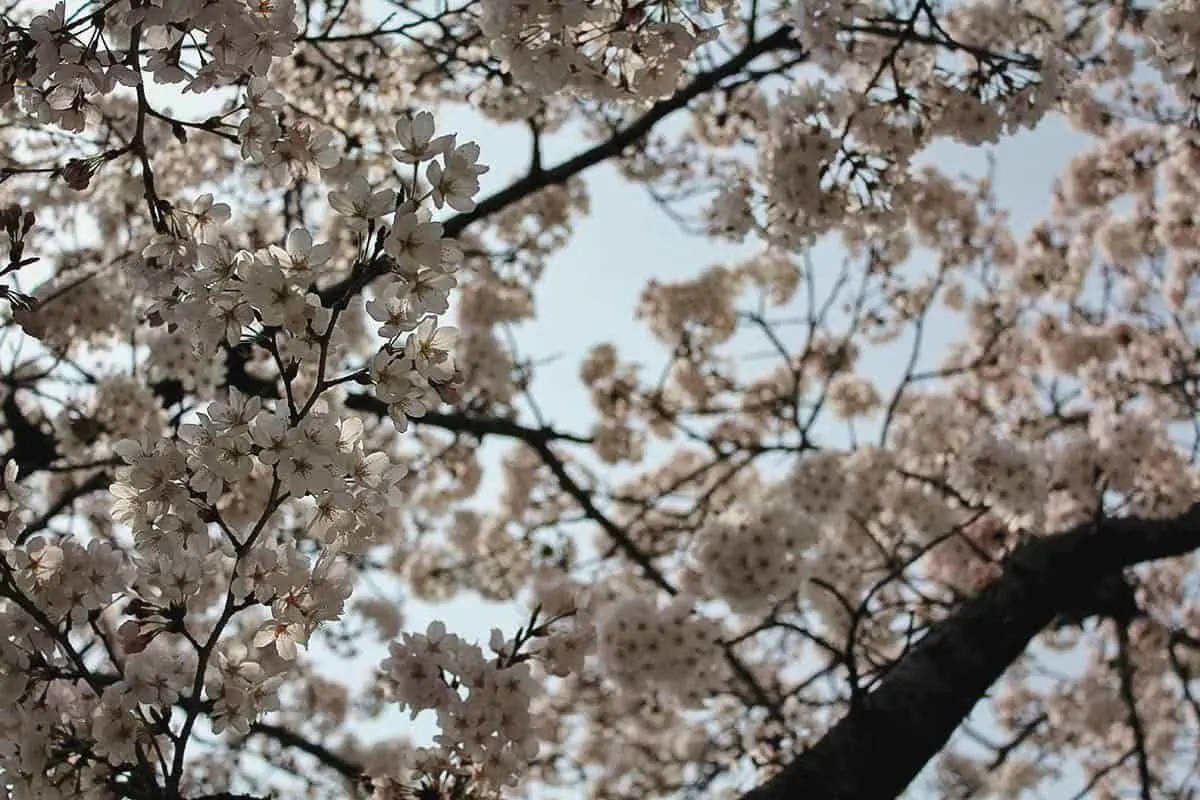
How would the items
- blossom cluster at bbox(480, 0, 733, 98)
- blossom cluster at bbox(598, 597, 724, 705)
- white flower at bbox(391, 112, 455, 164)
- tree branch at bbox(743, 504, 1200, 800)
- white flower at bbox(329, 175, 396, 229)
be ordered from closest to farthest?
white flower at bbox(329, 175, 396, 229)
white flower at bbox(391, 112, 455, 164)
blossom cluster at bbox(480, 0, 733, 98)
tree branch at bbox(743, 504, 1200, 800)
blossom cluster at bbox(598, 597, 724, 705)

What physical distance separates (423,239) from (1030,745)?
34.6ft

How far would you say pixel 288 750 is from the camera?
248 inches

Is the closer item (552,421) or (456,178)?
(456,178)

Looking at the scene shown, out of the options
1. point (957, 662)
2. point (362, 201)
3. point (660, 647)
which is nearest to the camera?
point (362, 201)

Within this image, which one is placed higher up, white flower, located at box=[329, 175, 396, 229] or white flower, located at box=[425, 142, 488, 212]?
white flower, located at box=[425, 142, 488, 212]

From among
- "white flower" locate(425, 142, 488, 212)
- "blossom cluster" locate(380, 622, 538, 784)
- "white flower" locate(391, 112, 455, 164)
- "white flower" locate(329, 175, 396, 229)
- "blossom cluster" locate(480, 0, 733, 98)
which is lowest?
"blossom cluster" locate(380, 622, 538, 784)

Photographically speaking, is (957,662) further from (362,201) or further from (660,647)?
(362,201)

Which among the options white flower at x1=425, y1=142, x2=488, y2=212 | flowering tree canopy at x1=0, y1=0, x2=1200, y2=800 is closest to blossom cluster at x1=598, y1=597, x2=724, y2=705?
flowering tree canopy at x1=0, y1=0, x2=1200, y2=800

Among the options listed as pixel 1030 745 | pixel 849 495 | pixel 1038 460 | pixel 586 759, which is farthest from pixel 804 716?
pixel 1030 745

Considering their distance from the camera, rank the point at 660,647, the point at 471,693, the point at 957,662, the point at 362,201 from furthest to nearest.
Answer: the point at 660,647 → the point at 957,662 → the point at 471,693 → the point at 362,201

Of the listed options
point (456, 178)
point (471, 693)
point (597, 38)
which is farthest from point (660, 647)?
point (456, 178)

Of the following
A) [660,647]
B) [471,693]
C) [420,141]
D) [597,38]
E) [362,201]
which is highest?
[597,38]

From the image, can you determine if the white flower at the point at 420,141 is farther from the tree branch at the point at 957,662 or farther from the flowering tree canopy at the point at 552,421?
the tree branch at the point at 957,662

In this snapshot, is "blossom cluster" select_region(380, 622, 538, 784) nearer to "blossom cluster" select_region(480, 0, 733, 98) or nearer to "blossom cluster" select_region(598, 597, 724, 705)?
"blossom cluster" select_region(480, 0, 733, 98)
